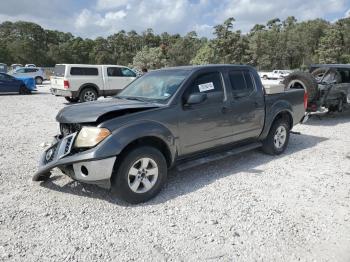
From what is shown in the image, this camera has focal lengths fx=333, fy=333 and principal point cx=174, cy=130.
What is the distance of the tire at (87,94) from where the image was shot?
1455 centimetres

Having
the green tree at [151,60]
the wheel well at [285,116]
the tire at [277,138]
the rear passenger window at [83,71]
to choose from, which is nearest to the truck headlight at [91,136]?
the tire at [277,138]

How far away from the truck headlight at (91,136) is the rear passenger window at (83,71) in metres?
11.3

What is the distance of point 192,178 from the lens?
5086 millimetres

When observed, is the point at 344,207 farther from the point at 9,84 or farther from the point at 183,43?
the point at 183,43

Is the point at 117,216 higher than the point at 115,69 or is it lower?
lower

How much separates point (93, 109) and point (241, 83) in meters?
2.60

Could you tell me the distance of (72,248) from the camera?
3238 mm

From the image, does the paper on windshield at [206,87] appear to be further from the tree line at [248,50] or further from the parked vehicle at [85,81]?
the tree line at [248,50]

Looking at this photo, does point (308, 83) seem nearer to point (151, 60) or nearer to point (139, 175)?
point (139, 175)

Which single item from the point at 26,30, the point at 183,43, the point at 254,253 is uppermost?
the point at 26,30

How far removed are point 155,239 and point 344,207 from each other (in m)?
2.44

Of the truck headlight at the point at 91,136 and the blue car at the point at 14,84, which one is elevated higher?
the blue car at the point at 14,84

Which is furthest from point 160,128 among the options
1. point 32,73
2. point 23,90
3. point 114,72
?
point 32,73

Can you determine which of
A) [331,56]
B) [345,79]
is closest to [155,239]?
[345,79]
